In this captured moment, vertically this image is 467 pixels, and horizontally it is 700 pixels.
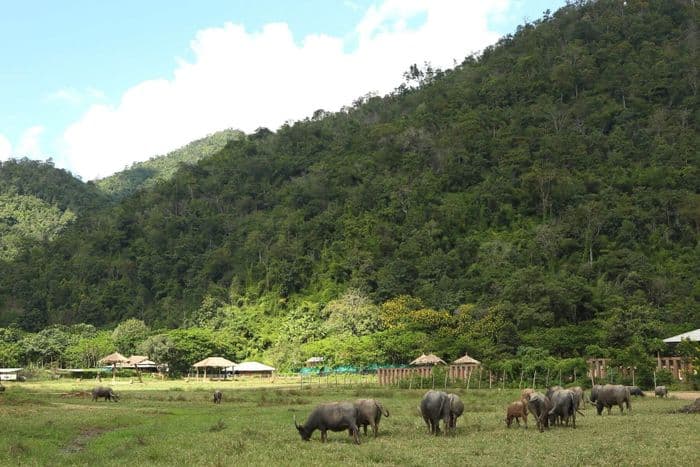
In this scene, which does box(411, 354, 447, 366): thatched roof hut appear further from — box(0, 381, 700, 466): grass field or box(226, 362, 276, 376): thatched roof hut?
box(0, 381, 700, 466): grass field

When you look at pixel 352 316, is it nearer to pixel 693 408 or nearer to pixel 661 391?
pixel 661 391

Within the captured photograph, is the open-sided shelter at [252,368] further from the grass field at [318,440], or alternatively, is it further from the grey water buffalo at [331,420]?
the grey water buffalo at [331,420]

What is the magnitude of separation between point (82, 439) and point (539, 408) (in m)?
14.3

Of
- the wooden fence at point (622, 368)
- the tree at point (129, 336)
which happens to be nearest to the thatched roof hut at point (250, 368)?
the tree at point (129, 336)

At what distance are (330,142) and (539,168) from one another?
5704cm

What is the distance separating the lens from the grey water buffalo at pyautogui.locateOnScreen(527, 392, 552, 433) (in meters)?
22.1

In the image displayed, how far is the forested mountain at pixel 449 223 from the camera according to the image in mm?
72188

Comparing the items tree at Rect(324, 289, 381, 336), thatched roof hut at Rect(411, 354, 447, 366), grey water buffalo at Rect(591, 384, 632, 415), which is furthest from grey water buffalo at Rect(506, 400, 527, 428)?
tree at Rect(324, 289, 381, 336)

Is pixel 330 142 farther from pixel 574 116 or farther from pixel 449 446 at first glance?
pixel 449 446

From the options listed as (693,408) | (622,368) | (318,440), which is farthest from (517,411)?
(622,368)

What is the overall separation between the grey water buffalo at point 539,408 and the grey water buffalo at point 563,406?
0.25 meters

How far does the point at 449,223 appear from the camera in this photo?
103 metres

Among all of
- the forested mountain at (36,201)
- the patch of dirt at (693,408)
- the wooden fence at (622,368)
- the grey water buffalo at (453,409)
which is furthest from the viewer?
the forested mountain at (36,201)

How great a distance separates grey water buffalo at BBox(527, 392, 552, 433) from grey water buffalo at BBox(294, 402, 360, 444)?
6042mm
